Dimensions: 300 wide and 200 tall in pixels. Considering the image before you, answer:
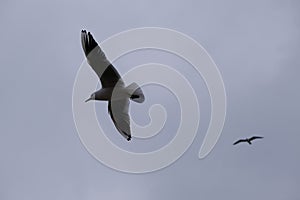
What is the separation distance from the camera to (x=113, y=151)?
23.4 metres

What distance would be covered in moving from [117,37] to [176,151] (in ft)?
13.5

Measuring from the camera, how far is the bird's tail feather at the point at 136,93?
896 inches

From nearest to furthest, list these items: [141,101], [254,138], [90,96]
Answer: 1. [141,101]
2. [90,96]
3. [254,138]

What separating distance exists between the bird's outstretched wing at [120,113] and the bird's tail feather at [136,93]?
31.1 inches

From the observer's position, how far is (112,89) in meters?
23.5

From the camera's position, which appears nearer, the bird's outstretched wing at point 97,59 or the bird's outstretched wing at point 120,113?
the bird's outstretched wing at point 97,59

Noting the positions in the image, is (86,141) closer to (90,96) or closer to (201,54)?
(90,96)

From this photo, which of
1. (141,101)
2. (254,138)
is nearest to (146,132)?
(141,101)

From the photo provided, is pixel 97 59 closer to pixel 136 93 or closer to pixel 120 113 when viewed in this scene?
pixel 136 93

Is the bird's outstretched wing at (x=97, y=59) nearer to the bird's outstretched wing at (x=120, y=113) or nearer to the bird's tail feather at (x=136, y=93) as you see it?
the bird's tail feather at (x=136, y=93)

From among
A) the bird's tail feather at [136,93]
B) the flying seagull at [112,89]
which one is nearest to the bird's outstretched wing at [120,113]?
the flying seagull at [112,89]

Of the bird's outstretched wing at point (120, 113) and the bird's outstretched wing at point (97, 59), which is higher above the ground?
the bird's outstretched wing at point (97, 59)

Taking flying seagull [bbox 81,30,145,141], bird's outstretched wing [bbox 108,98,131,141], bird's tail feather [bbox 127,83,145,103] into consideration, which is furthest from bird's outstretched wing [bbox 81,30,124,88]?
bird's outstretched wing [bbox 108,98,131,141]

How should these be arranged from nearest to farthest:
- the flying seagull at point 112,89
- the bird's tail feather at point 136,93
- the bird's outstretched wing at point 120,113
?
1. the bird's tail feather at point 136,93
2. the flying seagull at point 112,89
3. the bird's outstretched wing at point 120,113
